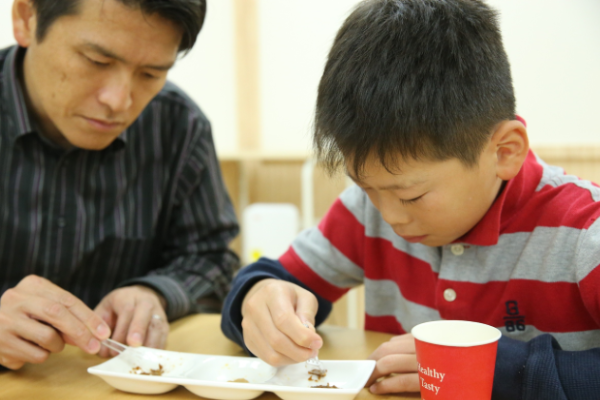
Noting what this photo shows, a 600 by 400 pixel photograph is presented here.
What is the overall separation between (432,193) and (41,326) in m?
0.67

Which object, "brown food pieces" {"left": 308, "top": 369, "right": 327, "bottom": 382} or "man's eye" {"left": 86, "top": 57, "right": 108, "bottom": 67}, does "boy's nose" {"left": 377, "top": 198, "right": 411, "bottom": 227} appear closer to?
"brown food pieces" {"left": 308, "top": 369, "right": 327, "bottom": 382}

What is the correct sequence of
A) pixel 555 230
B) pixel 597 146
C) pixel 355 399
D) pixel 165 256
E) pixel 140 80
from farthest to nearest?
pixel 597 146 → pixel 165 256 → pixel 140 80 → pixel 555 230 → pixel 355 399

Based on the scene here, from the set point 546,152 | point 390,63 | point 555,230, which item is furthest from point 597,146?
point 390,63

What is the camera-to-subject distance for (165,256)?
1599 mm

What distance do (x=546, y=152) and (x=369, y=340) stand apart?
189 centimetres

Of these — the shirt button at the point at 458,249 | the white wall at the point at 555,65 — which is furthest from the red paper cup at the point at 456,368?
the white wall at the point at 555,65

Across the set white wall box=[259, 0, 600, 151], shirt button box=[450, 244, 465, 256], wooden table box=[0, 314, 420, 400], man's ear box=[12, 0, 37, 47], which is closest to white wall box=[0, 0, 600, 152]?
white wall box=[259, 0, 600, 151]

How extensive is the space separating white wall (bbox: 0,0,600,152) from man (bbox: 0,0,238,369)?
3.28 ft

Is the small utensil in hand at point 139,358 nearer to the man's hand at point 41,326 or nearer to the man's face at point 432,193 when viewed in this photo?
the man's hand at point 41,326

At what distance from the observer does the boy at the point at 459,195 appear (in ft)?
2.70

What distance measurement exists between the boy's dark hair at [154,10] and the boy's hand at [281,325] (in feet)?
1.97

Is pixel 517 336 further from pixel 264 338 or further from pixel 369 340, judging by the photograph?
pixel 264 338

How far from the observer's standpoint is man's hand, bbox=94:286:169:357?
1.08 m

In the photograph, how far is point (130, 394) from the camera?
0.87m
